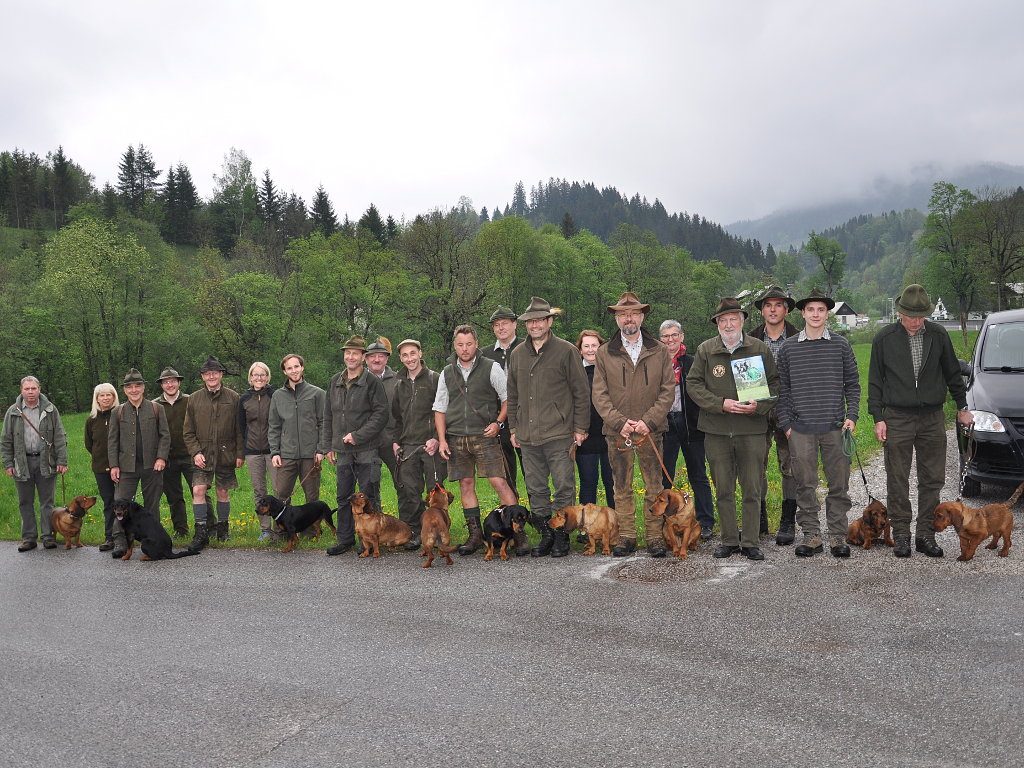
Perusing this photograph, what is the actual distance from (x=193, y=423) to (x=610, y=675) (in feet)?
22.8

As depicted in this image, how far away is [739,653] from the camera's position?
4918 mm

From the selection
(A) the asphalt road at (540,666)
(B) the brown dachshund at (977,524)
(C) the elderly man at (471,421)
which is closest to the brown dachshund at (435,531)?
(A) the asphalt road at (540,666)

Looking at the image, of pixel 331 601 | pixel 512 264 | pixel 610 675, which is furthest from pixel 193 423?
pixel 512 264

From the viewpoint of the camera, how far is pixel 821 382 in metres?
7.09

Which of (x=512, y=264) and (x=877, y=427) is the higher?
(x=512, y=264)

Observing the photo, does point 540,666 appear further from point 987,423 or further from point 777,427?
point 987,423

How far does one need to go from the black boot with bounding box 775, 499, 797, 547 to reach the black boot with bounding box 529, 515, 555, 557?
2260 millimetres

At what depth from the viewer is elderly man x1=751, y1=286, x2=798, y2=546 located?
25.0ft

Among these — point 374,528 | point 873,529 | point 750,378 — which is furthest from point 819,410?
point 374,528

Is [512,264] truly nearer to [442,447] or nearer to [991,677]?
[442,447]

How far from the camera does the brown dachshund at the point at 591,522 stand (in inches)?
299

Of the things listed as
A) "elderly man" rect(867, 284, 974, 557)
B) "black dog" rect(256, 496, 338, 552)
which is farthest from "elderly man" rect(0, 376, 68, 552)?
"elderly man" rect(867, 284, 974, 557)

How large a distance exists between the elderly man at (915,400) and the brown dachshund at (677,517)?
70.9 inches

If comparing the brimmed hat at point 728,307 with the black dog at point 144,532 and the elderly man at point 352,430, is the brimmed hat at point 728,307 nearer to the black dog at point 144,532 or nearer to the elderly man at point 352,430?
the elderly man at point 352,430
